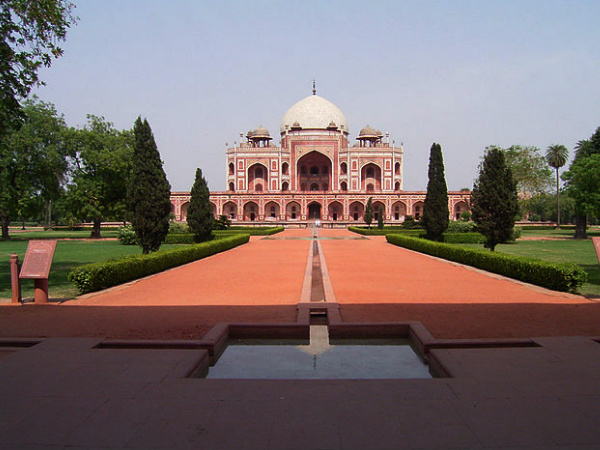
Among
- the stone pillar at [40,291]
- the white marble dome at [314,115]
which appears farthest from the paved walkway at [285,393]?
the white marble dome at [314,115]

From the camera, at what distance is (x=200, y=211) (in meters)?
18.4

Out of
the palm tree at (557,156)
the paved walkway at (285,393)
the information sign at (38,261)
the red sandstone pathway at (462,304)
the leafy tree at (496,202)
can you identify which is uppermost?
the palm tree at (557,156)

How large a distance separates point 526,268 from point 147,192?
8.91 metres

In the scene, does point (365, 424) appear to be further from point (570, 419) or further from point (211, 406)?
point (570, 419)

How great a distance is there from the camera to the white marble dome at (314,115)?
184ft

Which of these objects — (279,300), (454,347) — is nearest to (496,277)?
(279,300)

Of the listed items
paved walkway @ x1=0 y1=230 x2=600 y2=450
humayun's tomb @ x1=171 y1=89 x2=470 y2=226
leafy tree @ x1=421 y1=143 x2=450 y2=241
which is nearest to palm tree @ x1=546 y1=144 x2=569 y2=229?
humayun's tomb @ x1=171 y1=89 x2=470 y2=226

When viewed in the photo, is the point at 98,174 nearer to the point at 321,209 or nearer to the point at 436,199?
the point at 436,199

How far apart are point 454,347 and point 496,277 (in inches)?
225

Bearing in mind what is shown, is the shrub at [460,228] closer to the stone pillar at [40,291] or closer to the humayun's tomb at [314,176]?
the humayun's tomb at [314,176]

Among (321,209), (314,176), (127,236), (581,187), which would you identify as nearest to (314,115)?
(314,176)

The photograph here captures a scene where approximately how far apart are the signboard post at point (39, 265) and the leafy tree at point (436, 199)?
565 inches

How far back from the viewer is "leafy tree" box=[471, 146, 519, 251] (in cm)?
1280

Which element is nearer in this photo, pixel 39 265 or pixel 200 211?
pixel 39 265
